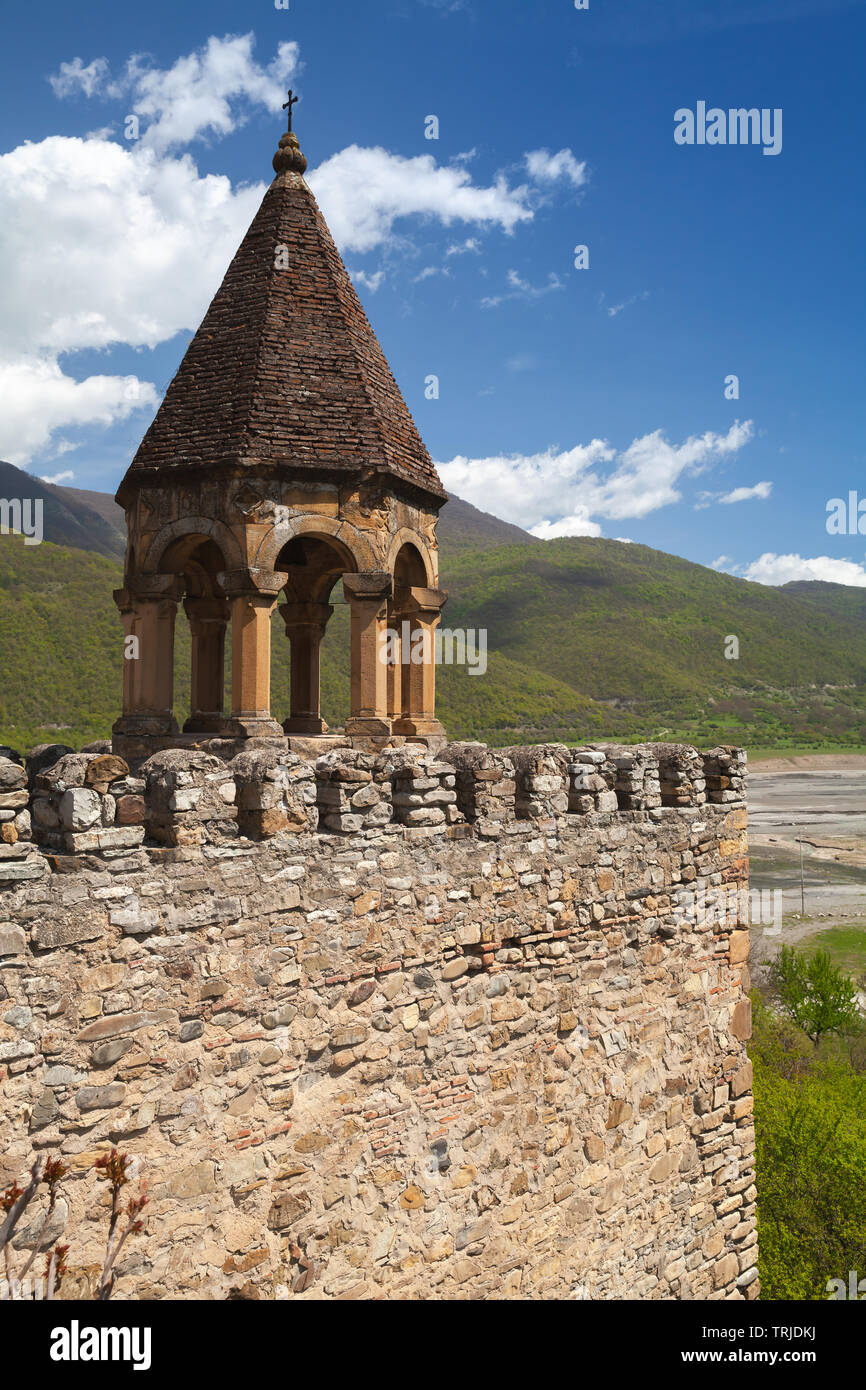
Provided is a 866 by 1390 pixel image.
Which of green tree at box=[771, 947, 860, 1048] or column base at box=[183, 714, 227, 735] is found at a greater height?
column base at box=[183, 714, 227, 735]

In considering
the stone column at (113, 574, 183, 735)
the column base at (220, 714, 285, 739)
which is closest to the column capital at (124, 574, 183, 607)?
the stone column at (113, 574, 183, 735)

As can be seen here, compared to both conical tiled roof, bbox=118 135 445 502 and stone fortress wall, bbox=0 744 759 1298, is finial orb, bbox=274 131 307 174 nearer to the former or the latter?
conical tiled roof, bbox=118 135 445 502

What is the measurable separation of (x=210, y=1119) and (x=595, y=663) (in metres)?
62.9

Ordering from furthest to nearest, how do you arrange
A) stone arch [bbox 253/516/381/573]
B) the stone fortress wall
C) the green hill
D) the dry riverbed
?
1. the dry riverbed
2. the green hill
3. stone arch [bbox 253/516/381/573]
4. the stone fortress wall

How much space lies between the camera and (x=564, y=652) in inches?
2645

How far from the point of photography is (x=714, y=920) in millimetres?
6180

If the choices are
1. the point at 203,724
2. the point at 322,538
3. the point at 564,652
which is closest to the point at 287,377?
the point at 322,538

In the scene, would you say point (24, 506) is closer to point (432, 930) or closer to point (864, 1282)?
point (432, 930)

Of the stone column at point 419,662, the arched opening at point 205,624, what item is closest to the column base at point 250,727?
the stone column at point 419,662

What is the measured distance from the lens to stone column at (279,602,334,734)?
7746 mm

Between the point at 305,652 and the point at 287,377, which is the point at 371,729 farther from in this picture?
the point at 287,377

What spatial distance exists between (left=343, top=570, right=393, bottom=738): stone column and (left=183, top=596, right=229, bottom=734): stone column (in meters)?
1.73

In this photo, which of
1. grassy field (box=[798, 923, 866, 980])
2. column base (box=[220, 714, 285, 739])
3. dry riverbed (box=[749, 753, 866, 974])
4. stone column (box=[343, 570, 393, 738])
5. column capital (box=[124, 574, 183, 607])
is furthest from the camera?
dry riverbed (box=[749, 753, 866, 974])

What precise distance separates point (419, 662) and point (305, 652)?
1.35 metres
